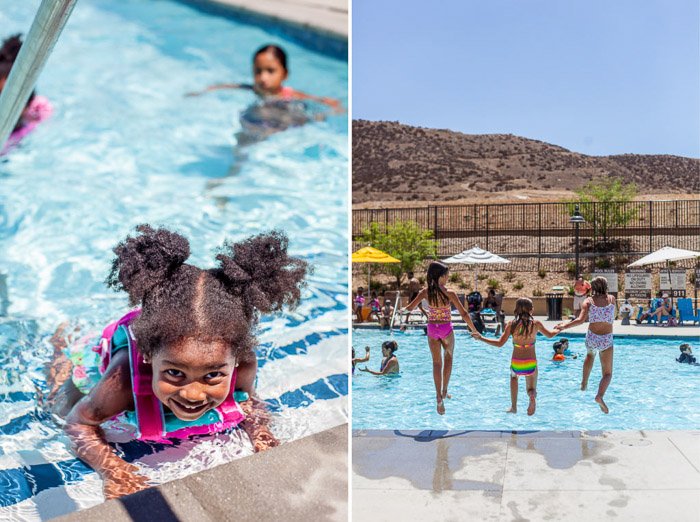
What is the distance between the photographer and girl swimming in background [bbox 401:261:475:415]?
4.98 metres

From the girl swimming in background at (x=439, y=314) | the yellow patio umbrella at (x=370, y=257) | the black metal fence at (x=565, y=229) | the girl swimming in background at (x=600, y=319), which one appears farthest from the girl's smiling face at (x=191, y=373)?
the black metal fence at (x=565, y=229)

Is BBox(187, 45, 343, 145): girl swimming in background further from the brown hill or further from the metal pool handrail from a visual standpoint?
the brown hill

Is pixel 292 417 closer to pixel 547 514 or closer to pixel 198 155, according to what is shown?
pixel 547 514

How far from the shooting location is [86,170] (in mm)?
6797

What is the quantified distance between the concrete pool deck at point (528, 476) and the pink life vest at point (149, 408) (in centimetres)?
105

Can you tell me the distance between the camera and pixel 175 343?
248 cm

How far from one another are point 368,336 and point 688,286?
5765mm

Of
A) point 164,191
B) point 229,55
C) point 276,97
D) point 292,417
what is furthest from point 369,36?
point 292,417

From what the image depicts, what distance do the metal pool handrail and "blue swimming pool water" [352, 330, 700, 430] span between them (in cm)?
407

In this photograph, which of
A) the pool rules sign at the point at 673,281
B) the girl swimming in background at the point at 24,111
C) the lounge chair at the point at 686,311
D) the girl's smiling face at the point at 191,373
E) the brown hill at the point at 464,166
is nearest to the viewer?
the girl's smiling face at the point at 191,373

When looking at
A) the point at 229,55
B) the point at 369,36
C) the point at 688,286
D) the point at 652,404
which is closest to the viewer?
the point at 652,404

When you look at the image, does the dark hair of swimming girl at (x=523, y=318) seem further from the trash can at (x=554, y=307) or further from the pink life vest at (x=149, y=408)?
the trash can at (x=554, y=307)

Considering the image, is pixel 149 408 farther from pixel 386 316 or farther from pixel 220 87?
pixel 386 316

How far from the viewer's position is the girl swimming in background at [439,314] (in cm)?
498
